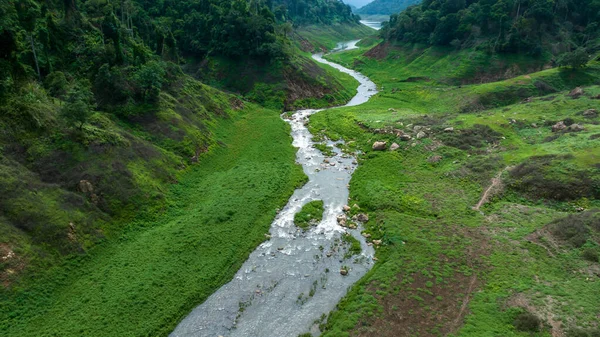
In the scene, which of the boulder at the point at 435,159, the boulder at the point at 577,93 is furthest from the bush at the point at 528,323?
the boulder at the point at 577,93

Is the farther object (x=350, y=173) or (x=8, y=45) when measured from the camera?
(x=350, y=173)

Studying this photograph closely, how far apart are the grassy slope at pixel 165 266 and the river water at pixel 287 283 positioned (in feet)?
4.79

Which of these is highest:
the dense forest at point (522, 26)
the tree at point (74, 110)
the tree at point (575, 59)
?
the tree at point (74, 110)

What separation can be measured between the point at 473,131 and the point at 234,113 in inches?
1953

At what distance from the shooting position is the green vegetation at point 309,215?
42.9m

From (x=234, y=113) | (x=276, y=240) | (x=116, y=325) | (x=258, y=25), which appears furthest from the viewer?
(x=258, y=25)

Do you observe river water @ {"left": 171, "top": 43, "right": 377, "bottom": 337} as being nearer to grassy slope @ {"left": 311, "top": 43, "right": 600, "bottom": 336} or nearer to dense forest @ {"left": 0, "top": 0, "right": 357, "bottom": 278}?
grassy slope @ {"left": 311, "top": 43, "right": 600, "bottom": 336}

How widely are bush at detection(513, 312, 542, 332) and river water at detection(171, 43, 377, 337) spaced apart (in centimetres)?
1345

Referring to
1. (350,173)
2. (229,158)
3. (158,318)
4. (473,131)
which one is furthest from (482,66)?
(158,318)

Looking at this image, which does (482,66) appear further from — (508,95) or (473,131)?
(473,131)

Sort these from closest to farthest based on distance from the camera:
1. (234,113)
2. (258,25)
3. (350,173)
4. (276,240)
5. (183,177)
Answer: (276,240)
(183,177)
(350,173)
(234,113)
(258,25)

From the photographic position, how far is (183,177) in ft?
165

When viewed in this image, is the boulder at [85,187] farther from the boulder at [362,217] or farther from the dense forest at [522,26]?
the dense forest at [522,26]

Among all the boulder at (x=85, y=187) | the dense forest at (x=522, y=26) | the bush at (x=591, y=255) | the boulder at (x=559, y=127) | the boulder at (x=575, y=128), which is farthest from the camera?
the dense forest at (x=522, y=26)
